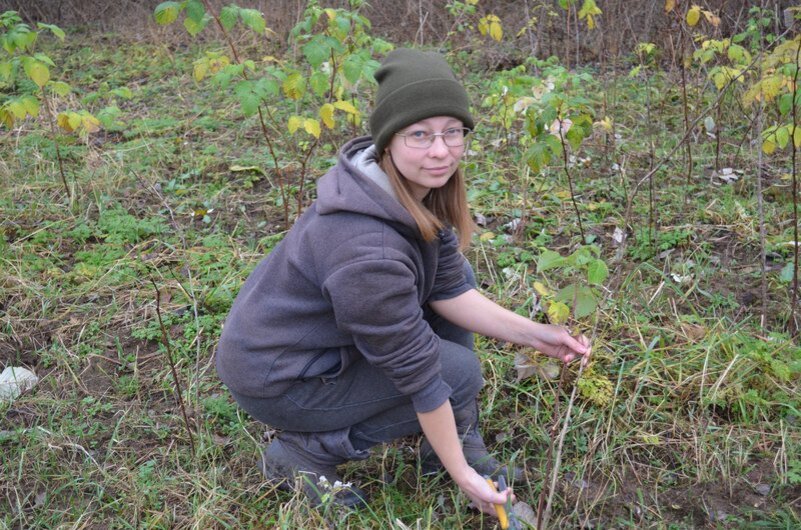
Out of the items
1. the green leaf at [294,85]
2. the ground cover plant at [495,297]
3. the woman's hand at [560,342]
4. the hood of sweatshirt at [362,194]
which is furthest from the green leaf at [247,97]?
the woman's hand at [560,342]

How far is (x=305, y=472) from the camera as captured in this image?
2.30 m

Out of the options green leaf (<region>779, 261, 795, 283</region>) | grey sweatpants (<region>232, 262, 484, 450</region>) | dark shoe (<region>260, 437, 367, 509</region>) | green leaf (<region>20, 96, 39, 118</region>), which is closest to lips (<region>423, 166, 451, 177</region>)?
grey sweatpants (<region>232, 262, 484, 450</region>)

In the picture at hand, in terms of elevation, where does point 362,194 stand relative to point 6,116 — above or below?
above

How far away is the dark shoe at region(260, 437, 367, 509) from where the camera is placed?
2311 millimetres

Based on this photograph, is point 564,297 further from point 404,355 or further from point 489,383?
point 489,383

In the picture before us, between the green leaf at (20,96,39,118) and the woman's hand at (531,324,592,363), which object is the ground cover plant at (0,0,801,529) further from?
the woman's hand at (531,324,592,363)

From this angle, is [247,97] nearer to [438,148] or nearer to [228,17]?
[228,17]

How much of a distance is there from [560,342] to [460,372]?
319mm

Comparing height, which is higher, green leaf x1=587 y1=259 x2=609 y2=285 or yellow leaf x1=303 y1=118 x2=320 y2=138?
green leaf x1=587 y1=259 x2=609 y2=285

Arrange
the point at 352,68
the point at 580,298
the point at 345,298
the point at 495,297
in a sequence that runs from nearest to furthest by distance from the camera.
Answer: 1. the point at 345,298
2. the point at 580,298
3. the point at 352,68
4. the point at 495,297

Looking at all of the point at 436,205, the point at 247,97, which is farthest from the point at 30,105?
the point at 436,205

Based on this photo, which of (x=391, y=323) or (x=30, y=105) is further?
(x=30, y=105)

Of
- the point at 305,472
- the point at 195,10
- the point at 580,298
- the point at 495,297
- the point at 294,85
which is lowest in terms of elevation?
the point at 495,297

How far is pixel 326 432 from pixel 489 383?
29.1 inches
